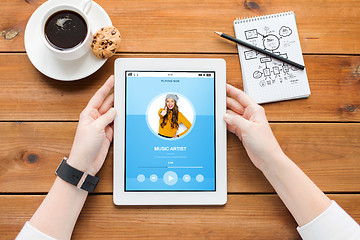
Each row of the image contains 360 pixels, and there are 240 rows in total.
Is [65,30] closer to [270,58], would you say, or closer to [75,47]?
[75,47]

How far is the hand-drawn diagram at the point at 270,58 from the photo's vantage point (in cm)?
83

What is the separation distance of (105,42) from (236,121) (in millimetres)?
356

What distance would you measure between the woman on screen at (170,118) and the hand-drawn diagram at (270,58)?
0.71 feet

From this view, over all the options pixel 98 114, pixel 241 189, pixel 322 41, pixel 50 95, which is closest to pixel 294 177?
pixel 241 189

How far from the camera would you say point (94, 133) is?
0.74m

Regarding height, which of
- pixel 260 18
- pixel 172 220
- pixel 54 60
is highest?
pixel 260 18

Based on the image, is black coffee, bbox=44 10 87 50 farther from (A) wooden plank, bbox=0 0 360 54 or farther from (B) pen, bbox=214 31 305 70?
(B) pen, bbox=214 31 305 70

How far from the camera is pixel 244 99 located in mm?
790

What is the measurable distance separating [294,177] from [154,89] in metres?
0.39

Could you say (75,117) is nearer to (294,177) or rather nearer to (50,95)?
(50,95)

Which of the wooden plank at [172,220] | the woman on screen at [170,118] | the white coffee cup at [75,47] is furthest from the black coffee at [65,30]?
the wooden plank at [172,220]

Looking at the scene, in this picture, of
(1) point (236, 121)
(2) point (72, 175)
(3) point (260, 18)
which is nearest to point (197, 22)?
(3) point (260, 18)

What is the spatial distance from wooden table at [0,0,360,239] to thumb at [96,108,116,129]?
0.08 metres

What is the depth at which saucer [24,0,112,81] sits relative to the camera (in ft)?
2.56
